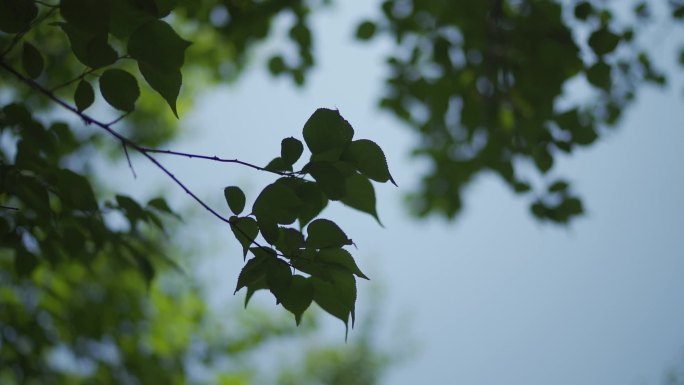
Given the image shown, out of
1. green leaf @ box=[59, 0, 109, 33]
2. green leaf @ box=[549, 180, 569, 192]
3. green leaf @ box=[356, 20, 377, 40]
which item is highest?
green leaf @ box=[356, 20, 377, 40]

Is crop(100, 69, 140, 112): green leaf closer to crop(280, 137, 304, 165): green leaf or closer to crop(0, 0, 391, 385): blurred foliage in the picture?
crop(0, 0, 391, 385): blurred foliage

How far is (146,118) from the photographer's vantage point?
4582mm

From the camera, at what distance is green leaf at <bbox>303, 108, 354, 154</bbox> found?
705 mm

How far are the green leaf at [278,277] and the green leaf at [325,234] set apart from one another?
1.8 inches

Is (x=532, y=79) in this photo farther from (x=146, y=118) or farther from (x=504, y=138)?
(x=146, y=118)

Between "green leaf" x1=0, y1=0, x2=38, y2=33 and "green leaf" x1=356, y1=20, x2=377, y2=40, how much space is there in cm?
148

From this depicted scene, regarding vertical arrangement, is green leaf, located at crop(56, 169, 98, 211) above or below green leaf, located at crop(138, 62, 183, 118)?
above

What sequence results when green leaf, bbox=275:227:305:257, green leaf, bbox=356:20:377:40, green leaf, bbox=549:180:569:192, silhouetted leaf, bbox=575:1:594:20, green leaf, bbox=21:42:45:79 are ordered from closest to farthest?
green leaf, bbox=275:227:305:257 → green leaf, bbox=21:42:45:79 → silhouetted leaf, bbox=575:1:594:20 → green leaf, bbox=549:180:569:192 → green leaf, bbox=356:20:377:40

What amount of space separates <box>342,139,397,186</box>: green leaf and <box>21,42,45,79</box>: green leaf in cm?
48

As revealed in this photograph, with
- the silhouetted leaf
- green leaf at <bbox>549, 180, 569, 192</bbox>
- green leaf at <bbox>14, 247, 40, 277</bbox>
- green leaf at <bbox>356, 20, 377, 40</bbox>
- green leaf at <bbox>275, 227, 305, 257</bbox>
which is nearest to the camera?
green leaf at <bbox>275, 227, 305, 257</bbox>

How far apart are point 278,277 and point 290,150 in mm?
155

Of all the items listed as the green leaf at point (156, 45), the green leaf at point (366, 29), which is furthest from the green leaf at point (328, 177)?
the green leaf at point (366, 29)

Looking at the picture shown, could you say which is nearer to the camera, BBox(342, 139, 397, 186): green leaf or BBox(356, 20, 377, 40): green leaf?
BBox(342, 139, 397, 186): green leaf

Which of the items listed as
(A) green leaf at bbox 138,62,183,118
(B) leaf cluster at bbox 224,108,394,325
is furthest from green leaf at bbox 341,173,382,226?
(A) green leaf at bbox 138,62,183,118
